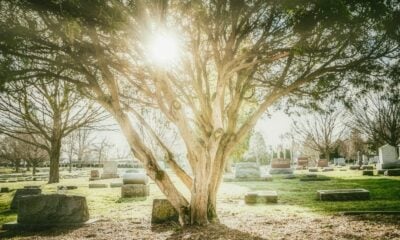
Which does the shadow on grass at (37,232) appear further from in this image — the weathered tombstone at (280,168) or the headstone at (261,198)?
the weathered tombstone at (280,168)

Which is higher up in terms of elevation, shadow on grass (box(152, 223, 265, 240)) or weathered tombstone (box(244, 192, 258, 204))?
weathered tombstone (box(244, 192, 258, 204))

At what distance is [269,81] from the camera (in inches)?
380

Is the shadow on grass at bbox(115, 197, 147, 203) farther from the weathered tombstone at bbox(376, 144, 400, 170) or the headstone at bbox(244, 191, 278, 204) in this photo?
the weathered tombstone at bbox(376, 144, 400, 170)

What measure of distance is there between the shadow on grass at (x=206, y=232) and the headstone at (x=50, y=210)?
2.27 m

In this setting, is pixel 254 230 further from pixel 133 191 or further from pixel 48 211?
pixel 133 191

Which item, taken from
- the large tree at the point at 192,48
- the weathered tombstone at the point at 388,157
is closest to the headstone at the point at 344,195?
the large tree at the point at 192,48

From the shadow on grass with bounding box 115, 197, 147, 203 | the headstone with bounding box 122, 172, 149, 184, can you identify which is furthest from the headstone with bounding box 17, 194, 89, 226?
the headstone with bounding box 122, 172, 149, 184

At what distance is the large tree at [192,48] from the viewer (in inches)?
246

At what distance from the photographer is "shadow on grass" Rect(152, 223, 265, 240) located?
6.69 metres

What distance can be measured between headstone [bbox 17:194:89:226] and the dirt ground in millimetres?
504

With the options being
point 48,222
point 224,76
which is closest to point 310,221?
point 224,76

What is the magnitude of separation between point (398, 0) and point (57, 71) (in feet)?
23.9

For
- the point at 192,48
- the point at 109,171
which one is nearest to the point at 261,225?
the point at 192,48

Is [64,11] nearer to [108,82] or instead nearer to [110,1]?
[110,1]
